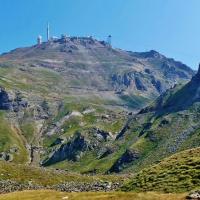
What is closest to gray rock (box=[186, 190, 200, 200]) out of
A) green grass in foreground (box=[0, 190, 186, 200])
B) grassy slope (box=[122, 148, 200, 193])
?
green grass in foreground (box=[0, 190, 186, 200])

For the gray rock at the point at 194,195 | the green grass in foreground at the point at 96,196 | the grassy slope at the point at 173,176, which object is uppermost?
the grassy slope at the point at 173,176

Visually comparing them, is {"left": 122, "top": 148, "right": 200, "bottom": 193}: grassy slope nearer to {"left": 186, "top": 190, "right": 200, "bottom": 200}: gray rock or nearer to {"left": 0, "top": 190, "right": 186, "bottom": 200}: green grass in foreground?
{"left": 0, "top": 190, "right": 186, "bottom": 200}: green grass in foreground

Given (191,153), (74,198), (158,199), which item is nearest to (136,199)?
(158,199)

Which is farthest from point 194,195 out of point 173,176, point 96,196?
point 173,176

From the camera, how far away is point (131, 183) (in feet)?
328

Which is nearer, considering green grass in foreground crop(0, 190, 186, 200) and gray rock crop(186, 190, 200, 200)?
gray rock crop(186, 190, 200, 200)

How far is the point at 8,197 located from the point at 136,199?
1371 inches

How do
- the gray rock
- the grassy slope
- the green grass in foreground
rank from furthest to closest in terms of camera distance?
1. the grassy slope
2. the green grass in foreground
3. the gray rock

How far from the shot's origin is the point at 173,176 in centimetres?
9006

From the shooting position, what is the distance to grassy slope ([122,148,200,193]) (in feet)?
274

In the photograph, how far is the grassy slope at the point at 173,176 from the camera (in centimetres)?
8338

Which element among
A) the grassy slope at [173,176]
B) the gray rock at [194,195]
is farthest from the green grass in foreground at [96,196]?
the grassy slope at [173,176]

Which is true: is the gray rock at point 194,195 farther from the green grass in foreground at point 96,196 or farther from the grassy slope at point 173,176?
the grassy slope at point 173,176

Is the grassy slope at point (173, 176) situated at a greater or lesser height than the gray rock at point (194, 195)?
greater
